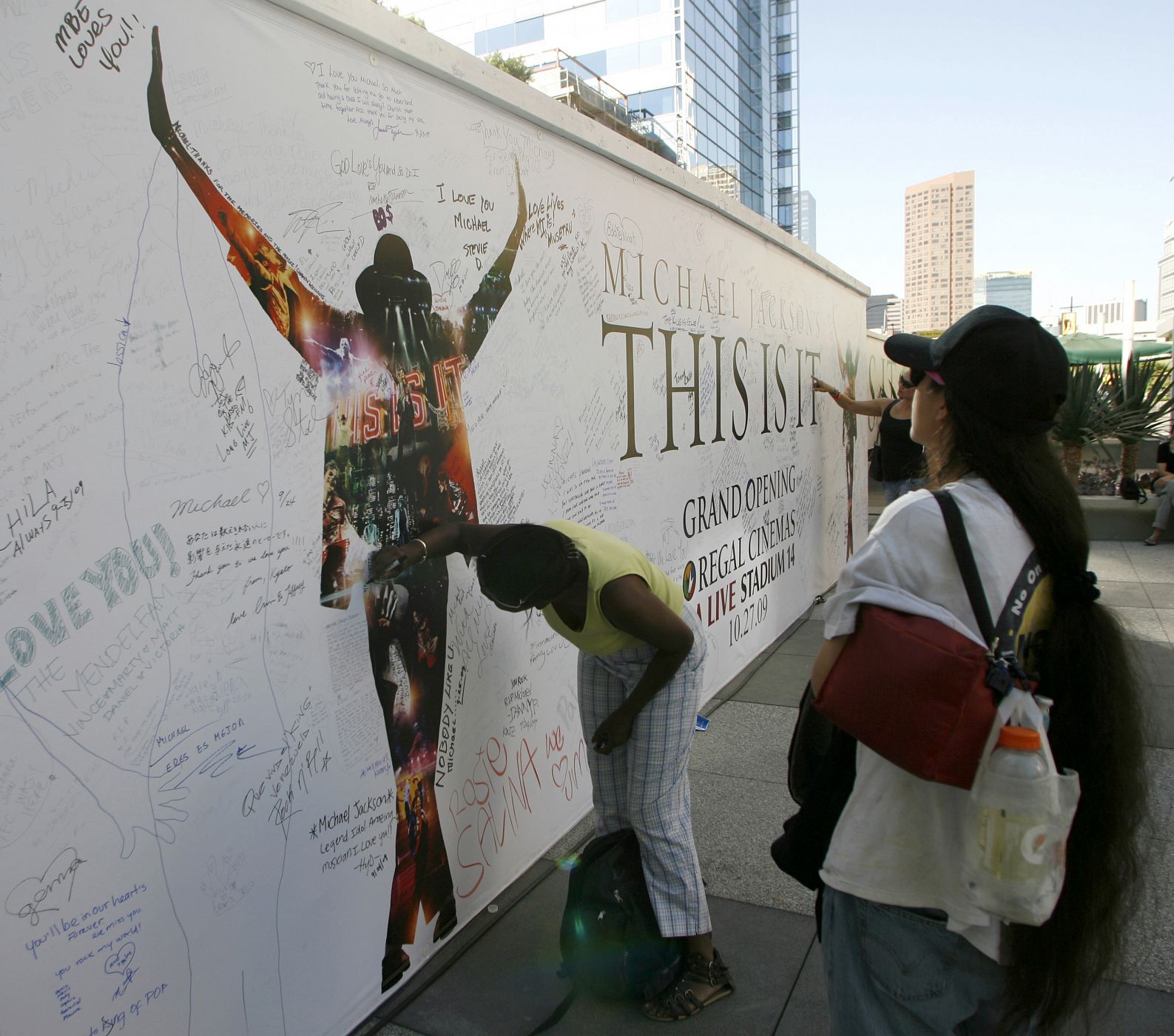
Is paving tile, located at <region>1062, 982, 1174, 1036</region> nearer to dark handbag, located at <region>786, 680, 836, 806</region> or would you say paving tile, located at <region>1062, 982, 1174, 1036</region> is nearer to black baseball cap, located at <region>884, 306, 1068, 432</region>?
dark handbag, located at <region>786, 680, 836, 806</region>

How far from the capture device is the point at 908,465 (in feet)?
26.2

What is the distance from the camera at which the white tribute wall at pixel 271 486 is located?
1.87m

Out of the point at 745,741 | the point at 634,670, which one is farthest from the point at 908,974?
the point at 745,741

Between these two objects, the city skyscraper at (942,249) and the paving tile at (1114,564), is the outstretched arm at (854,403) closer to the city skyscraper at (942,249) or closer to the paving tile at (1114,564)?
the paving tile at (1114,564)

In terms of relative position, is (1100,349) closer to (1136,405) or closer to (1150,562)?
(1136,405)

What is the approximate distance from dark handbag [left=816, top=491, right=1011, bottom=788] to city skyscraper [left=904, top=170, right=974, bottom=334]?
111054mm

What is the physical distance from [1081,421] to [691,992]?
11834mm

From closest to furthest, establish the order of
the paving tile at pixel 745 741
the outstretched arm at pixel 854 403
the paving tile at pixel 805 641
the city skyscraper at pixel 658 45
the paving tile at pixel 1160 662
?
the paving tile at pixel 745 741
the paving tile at pixel 1160 662
the paving tile at pixel 805 641
the outstretched arm at pixel 854 403
the city skyscraper at pixel 658 45

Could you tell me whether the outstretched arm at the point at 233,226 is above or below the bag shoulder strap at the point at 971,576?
above

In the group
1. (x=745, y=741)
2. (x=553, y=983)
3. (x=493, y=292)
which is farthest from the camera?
(x=745, y=741)

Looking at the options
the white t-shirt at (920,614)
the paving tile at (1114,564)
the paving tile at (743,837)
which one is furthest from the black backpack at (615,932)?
the paving tile at (1114,564)

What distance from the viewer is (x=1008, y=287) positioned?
128m

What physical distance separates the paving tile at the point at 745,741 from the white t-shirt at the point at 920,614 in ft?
9.70

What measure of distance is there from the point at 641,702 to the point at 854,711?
1.23m
